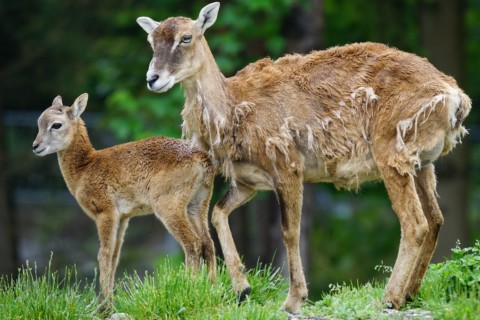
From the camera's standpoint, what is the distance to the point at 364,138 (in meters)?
9.50

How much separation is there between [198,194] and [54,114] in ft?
6.10

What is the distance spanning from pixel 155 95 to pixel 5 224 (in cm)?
374

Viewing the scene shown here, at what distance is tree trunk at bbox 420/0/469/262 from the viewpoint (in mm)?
18359

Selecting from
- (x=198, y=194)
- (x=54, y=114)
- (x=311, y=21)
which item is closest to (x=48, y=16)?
(x=311, y=21)

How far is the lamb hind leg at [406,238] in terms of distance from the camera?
9078 mm

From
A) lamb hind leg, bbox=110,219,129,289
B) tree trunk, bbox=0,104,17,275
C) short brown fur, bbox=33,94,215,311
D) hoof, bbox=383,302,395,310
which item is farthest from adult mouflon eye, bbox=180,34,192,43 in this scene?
tree trunk, bbox=0,104,17,275

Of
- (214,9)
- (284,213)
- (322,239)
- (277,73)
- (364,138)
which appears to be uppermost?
(214,9)

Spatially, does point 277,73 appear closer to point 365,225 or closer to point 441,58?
point 441,58

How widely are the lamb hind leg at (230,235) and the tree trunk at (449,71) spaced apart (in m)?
9.00

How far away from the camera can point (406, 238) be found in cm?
910

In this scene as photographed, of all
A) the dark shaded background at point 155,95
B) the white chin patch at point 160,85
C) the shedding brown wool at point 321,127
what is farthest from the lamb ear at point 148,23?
the dark shaded background at point 155,95

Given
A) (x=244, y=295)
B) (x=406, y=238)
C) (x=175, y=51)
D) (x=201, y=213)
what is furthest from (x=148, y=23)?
(x=406, y=238)

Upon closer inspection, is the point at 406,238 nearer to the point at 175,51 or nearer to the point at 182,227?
the point at 182,227

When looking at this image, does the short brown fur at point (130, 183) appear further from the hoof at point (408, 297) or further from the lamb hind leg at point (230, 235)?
the hoof at point (408, 297)
